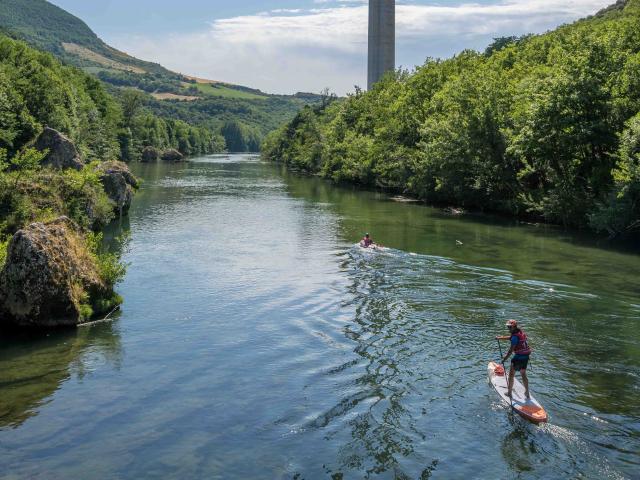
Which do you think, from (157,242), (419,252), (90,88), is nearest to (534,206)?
(419,252)

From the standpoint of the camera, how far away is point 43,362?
783 inches

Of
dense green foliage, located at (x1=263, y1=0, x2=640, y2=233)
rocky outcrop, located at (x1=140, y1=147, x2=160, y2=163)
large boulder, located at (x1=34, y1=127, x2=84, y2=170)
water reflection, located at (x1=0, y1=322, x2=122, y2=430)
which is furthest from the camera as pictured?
rocky outcrop, located at (x1=140, y1=147, x2=160, y2=163)

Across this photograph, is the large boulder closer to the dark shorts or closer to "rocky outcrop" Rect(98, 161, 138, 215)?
"rocky outcrop" Rect(98, 161, 138, 215)

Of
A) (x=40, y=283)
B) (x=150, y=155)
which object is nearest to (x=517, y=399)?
(x=40, y=283)

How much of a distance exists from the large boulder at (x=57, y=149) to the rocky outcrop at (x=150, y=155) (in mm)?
113509

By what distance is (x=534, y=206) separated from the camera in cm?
5169

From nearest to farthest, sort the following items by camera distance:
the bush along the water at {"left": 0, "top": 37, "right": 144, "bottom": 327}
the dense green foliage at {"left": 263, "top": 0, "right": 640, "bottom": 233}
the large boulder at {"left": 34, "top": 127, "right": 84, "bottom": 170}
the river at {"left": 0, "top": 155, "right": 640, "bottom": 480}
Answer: the river at {"left": 0, "top": 155, "right": 640, "bottom": 480} → the bush along the water at {"left": 0, "top": 37, "right": 144, "bottom": 327} → the dense green foliage at {"left": 263, "top": 0, "right": 640, "bottom": 233} → the large boulder at {"left": 34, "top": 127, "right": 84, "bottom": 170}

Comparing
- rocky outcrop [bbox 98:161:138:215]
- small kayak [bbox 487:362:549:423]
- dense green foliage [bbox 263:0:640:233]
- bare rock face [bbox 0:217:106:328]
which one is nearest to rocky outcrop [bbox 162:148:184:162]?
dense green foliage [bbox 263:0:640:233]

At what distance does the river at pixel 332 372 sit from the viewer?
14.2 metres

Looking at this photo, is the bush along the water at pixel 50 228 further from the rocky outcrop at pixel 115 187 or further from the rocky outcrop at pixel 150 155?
the rocky outcrop at pixel 150 155

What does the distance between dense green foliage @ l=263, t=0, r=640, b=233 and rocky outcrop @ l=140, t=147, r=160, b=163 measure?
8409 centimetres

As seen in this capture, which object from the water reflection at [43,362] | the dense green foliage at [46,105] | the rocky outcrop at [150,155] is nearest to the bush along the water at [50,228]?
the dense green foliage at [46,105]

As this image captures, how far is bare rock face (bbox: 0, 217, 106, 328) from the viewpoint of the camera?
22.2 m

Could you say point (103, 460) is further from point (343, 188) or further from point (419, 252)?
point (343, 188)
